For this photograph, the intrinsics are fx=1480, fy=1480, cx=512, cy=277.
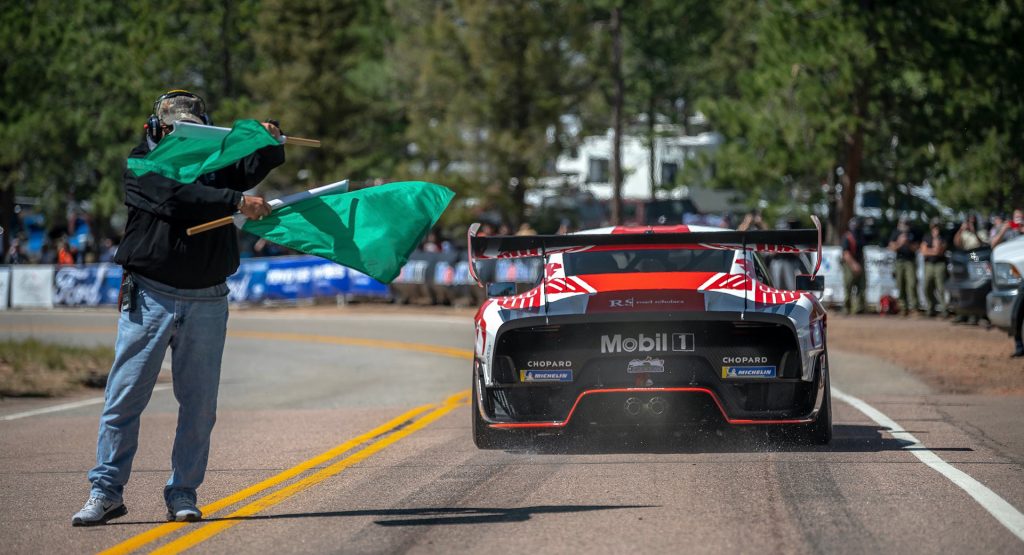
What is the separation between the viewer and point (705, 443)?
9500 mm

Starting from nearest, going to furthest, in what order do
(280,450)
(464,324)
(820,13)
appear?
(280,450)
(464,324)
(820,13)

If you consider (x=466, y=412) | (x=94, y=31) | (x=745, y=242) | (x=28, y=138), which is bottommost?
(x=466, y=412)

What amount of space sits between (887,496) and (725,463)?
141 cm

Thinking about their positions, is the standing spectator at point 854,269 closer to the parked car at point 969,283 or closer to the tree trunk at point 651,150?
the parked car at point 969,283

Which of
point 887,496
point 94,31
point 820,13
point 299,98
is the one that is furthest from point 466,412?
point 94,31

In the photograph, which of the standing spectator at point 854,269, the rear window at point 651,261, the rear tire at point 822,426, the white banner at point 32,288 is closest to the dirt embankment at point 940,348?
the standing spectator at point 854,269

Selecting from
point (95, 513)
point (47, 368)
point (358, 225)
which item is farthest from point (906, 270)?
point (95, 513)

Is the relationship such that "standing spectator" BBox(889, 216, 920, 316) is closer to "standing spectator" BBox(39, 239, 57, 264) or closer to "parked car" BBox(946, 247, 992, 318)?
"parked car" BBox(946, 247, 992, 318)

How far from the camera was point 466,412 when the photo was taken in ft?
40.6

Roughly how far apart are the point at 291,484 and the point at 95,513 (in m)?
1.60

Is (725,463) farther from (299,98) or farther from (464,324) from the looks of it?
(299,98)

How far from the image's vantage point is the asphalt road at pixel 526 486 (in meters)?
6.15

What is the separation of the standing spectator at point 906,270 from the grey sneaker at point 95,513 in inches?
865

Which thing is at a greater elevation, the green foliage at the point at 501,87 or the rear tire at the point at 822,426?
the green foliage at the point at 501,87
